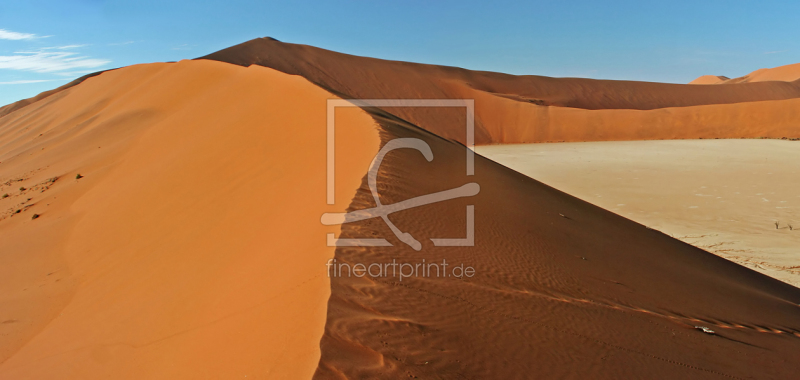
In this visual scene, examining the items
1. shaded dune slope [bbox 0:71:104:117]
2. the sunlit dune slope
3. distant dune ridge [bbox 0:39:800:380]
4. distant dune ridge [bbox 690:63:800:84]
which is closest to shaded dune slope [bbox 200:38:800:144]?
shaded dune slope [bbox 0:71:104:117]

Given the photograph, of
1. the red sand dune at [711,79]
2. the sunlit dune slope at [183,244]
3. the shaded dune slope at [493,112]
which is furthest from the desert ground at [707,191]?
the red sand dune at [711,79]

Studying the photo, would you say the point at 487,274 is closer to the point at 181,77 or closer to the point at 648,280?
the point at 648,280

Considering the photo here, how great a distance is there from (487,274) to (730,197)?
11.5 metres

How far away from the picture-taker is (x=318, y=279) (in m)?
3.32

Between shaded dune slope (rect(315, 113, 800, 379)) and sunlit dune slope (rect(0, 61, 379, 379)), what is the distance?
0.37 meters

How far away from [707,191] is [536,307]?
1250 cm

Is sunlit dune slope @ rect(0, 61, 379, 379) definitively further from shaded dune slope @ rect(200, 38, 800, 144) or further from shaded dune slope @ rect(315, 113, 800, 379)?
shaded dune slope @ rect(200, 38, 800, 144)

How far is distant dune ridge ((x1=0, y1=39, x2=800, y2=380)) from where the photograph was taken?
2.97m

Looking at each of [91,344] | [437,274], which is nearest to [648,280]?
[437,274]

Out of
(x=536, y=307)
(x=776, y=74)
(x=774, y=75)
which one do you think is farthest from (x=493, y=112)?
(x=776, y=74)

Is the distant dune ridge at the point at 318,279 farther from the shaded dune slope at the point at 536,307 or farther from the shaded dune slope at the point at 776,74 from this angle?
the shaded dune slope at the point at 776,74

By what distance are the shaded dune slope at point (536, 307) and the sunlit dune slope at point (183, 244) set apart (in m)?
0.37

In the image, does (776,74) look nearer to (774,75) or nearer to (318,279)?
(774,75)

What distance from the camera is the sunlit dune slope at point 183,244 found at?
3.11 m
